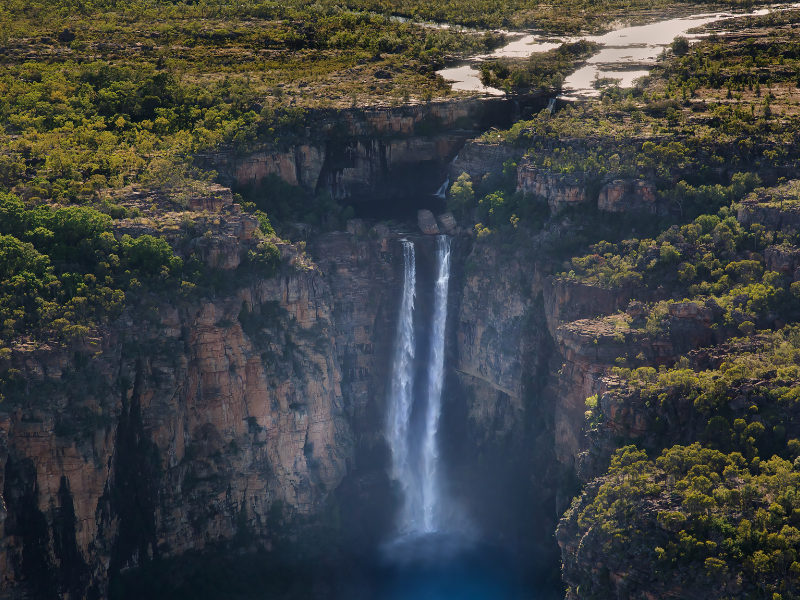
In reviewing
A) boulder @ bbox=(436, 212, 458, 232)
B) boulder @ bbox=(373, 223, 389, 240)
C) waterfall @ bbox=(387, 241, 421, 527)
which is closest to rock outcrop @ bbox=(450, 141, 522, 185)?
boulder @ bbox=(436, 212, 458, 232)

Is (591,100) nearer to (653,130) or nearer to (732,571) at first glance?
(653,130)

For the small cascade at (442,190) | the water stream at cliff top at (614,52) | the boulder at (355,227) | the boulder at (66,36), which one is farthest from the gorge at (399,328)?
the boulder at (66,36)

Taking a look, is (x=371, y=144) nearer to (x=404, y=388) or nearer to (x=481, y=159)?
(x=481, y=159)

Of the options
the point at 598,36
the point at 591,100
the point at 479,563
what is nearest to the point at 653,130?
the point at 591,100

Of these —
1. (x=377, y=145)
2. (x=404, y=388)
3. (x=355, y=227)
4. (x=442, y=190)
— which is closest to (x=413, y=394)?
(x=404, y=388)

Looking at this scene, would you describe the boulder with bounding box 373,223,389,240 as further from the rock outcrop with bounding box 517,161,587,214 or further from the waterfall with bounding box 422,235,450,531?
the rock outcrop with bounding box 517,161,587,214

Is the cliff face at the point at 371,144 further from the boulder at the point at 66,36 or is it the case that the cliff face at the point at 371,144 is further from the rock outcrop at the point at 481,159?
the boulder at the point at 66,36
